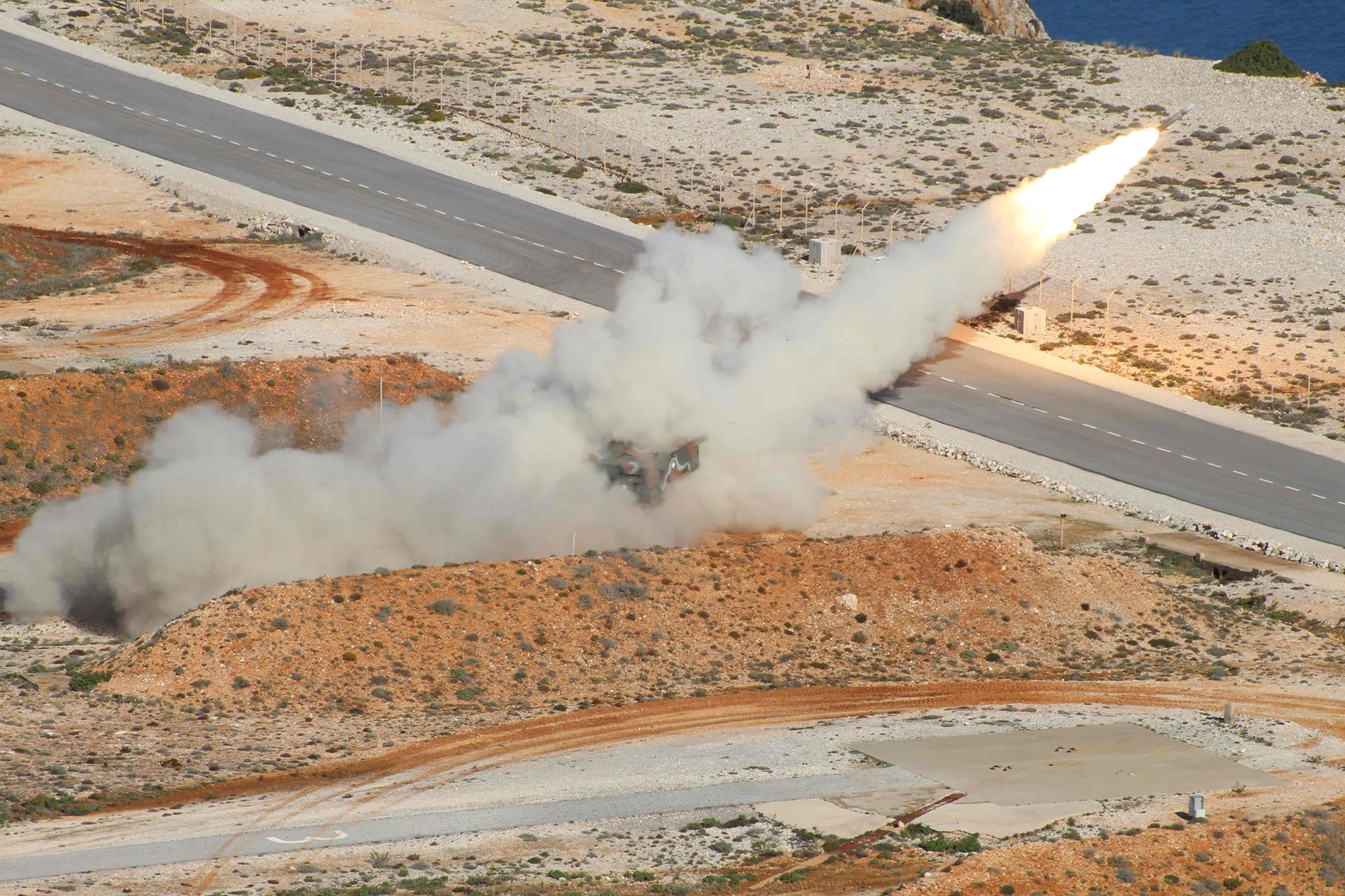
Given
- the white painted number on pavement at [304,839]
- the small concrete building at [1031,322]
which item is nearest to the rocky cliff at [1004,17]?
the small concrete building at [1031,322]

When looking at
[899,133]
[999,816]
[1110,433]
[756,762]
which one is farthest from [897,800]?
[899,133]

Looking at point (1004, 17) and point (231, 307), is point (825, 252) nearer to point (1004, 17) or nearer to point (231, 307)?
point (231, 307)

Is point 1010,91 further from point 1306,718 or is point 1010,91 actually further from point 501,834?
point 501,834

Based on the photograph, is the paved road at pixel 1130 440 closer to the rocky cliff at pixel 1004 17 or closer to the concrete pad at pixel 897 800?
the concrete pad at pixel 897 800

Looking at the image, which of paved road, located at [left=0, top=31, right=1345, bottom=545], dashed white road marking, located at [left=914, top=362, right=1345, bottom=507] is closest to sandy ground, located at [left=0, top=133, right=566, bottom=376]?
paved road, located at [left=0, top=31, right=1345, bottom=545]

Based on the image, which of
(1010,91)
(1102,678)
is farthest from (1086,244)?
(1102,678)

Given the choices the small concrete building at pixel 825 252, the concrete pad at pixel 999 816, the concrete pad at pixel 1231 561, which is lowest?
the concrete pad at pixel 999 816
